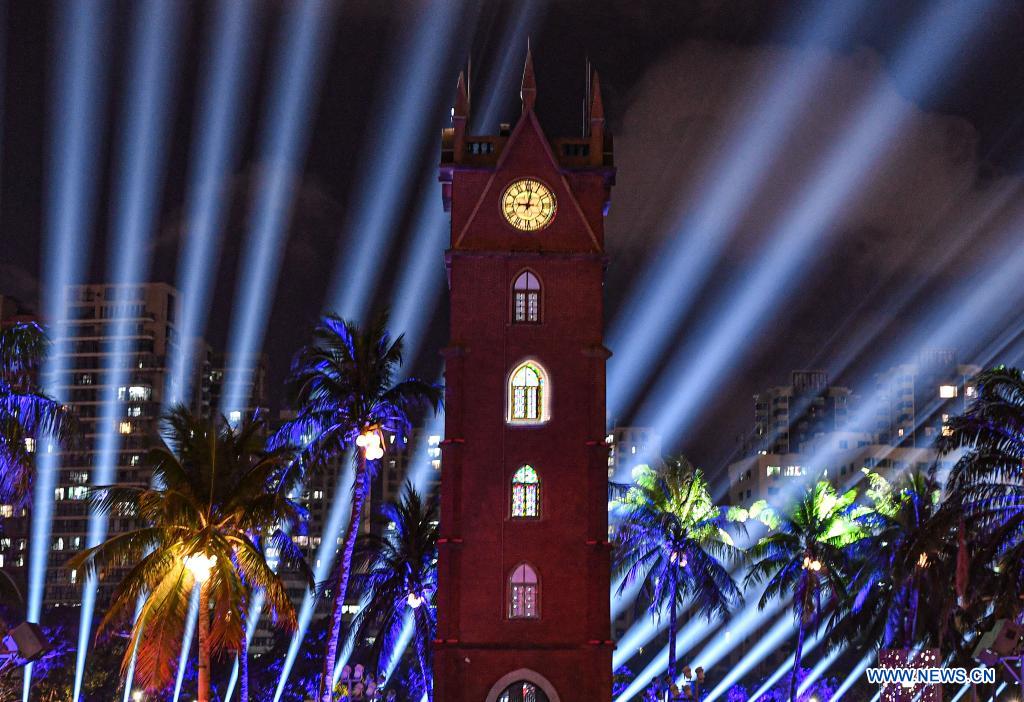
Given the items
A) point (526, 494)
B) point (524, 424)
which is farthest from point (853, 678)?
point (524, 424)

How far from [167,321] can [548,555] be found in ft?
367

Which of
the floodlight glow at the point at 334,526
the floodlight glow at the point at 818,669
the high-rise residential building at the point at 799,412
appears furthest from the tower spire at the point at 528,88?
the high-rise residential building at the point at 799,412

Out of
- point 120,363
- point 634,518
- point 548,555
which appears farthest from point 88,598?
point 120,363

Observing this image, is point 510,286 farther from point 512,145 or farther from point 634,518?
point 634,518

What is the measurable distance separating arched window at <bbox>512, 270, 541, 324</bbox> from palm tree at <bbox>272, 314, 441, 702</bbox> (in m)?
5.46

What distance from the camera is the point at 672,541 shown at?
196 feet

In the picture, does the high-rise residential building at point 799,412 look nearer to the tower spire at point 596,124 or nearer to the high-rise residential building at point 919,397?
the high-rise residential building at point 919,397

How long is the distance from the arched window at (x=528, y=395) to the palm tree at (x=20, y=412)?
16.9 metres

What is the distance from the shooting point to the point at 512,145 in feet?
162

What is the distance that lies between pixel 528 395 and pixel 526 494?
3.44 metres

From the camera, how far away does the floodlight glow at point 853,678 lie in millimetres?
72656

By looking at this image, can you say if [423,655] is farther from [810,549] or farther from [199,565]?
[199,565]

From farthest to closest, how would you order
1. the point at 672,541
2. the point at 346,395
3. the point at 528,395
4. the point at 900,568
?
the point at 672,541, the point at 900,568, the point at 528,395, the point at 346,395

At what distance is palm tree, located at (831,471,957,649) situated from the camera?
181 feet
